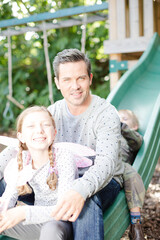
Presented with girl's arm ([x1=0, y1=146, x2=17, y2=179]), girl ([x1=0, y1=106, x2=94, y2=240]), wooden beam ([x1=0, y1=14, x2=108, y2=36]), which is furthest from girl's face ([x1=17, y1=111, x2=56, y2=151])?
wooden beam ([x1=0, y1=14, x2=108, y2=36])

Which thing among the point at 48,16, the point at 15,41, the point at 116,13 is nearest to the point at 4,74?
the point at 15,41

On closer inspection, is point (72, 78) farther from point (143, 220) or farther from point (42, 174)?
point (143, 220)

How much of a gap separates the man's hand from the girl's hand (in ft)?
0.50

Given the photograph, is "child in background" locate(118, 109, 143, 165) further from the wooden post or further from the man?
the wooden post

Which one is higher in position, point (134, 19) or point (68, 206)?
point (134, 19)

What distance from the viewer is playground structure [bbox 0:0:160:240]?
1.69 meters

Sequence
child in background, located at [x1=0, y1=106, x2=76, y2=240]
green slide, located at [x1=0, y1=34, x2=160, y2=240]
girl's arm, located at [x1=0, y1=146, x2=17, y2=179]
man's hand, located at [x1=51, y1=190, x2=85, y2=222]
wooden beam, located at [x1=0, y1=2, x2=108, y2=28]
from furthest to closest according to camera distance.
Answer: wooden beam, located at [x1=0, y1=2, x2=108, y2=28] < green slide, located at [x1=0, y1=34, x2=160, y2=240] < girl's arm, located at [x1=0, y1=146, x2=17, y2=179] < child in background, located at [x1=0, y1=106, x2=76, y2=240] < man's hand, located at [x1=51, y1=190, x2=85, y2=222]

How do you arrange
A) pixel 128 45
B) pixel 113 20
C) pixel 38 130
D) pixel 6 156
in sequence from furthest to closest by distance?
1. pixel 113 20
2. pixel 128 45
3. pixel 6 156
4. pixel 38 130

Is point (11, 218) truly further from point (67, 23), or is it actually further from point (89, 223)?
point (67, 23)

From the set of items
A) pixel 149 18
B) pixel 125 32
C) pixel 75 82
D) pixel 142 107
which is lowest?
pixel 142 107

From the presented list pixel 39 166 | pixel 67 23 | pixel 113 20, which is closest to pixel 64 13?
pixel 67 23

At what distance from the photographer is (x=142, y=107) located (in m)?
2.97

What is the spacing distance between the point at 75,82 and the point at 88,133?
0.28 metres

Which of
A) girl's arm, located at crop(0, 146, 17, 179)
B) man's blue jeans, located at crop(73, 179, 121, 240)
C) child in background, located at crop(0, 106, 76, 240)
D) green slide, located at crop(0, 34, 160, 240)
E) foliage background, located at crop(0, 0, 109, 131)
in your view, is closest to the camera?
man's blue jeans, located at crop(73, 179, 121, 240)
